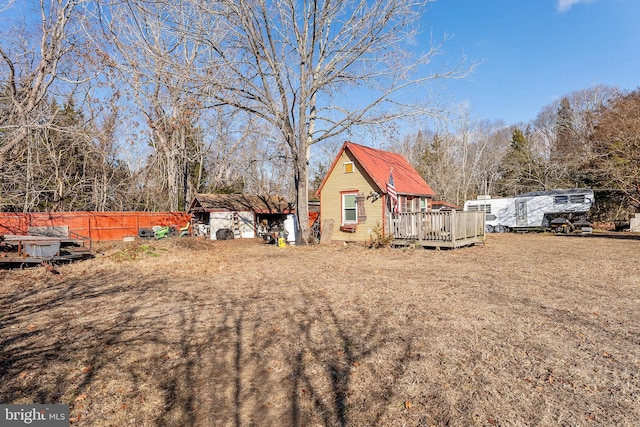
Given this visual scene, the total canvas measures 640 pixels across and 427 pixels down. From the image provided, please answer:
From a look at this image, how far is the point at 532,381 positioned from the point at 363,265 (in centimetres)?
767

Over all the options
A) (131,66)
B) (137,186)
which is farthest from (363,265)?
(137,186)

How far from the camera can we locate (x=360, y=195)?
60.6 ft

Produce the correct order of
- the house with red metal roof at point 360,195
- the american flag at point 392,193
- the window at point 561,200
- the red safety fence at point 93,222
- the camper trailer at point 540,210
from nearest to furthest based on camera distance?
1. the american flag at point 392,193
2. the house with red metal roof at point 360,195
3. the red safety fence at point 93,222
4. the camper trailer at point 540,210
5. the window at point 561,200

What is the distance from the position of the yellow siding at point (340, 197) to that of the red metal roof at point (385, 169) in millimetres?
370

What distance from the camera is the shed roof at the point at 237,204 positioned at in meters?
25.2

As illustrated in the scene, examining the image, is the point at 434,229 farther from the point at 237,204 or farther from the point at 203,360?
the point at 237,204

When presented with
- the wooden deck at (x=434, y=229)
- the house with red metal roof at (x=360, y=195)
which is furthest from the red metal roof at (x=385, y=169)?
the wooden deck at (x=434, y=229)

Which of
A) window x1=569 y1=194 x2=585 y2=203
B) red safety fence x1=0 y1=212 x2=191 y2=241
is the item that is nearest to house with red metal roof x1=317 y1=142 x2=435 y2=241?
red safety fence x1=0 y1=212 x2=191 y2=241

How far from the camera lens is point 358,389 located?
3.52 m

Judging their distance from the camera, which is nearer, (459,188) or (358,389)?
(358,389)

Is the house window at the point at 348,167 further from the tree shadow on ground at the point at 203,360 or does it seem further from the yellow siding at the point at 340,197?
the tree shadow on ground at the point at 203,360

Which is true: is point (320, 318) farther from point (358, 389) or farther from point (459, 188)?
point (459, 188)

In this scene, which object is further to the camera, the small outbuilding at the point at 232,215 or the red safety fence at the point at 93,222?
the small outbuilding at the point at 232,215

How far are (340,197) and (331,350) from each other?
15.0 meters
